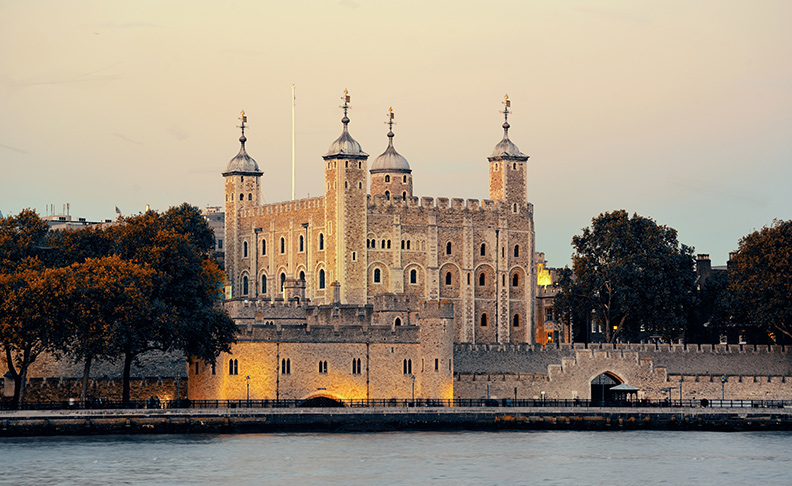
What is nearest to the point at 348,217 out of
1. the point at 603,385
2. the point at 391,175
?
the point at 391,175

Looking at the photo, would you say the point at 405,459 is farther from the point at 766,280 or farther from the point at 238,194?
the point at 238,194

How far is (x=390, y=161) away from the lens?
132 meters

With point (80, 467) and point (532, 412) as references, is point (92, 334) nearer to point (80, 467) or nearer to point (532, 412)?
point (80, 467)

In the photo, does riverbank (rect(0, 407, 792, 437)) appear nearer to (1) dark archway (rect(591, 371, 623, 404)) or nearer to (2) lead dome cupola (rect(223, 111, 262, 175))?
(1) dark archway (rect(591, 371, 623, 404))

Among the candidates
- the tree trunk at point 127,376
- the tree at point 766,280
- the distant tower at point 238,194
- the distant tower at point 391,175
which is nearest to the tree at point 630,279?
the tree at point 766,280

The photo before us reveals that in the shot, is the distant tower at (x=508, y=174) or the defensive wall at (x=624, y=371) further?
the distant tower at (x=508, y=174)

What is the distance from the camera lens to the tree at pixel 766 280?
108 meters

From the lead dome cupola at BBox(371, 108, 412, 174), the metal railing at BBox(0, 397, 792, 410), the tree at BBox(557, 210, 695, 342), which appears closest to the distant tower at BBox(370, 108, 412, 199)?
the lead dome cupola at BBox(371, 108, 412, 174)

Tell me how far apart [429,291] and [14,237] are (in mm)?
37861

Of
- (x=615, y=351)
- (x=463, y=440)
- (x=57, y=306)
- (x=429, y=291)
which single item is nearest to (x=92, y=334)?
(x=57, y=306)

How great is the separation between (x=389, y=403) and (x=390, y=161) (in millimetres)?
41228

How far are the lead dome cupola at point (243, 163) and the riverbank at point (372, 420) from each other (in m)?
48.0

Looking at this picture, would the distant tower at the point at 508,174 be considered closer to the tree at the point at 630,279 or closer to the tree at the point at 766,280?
the tree at the point at 630,279

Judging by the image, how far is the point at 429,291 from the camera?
12506 centimetres
